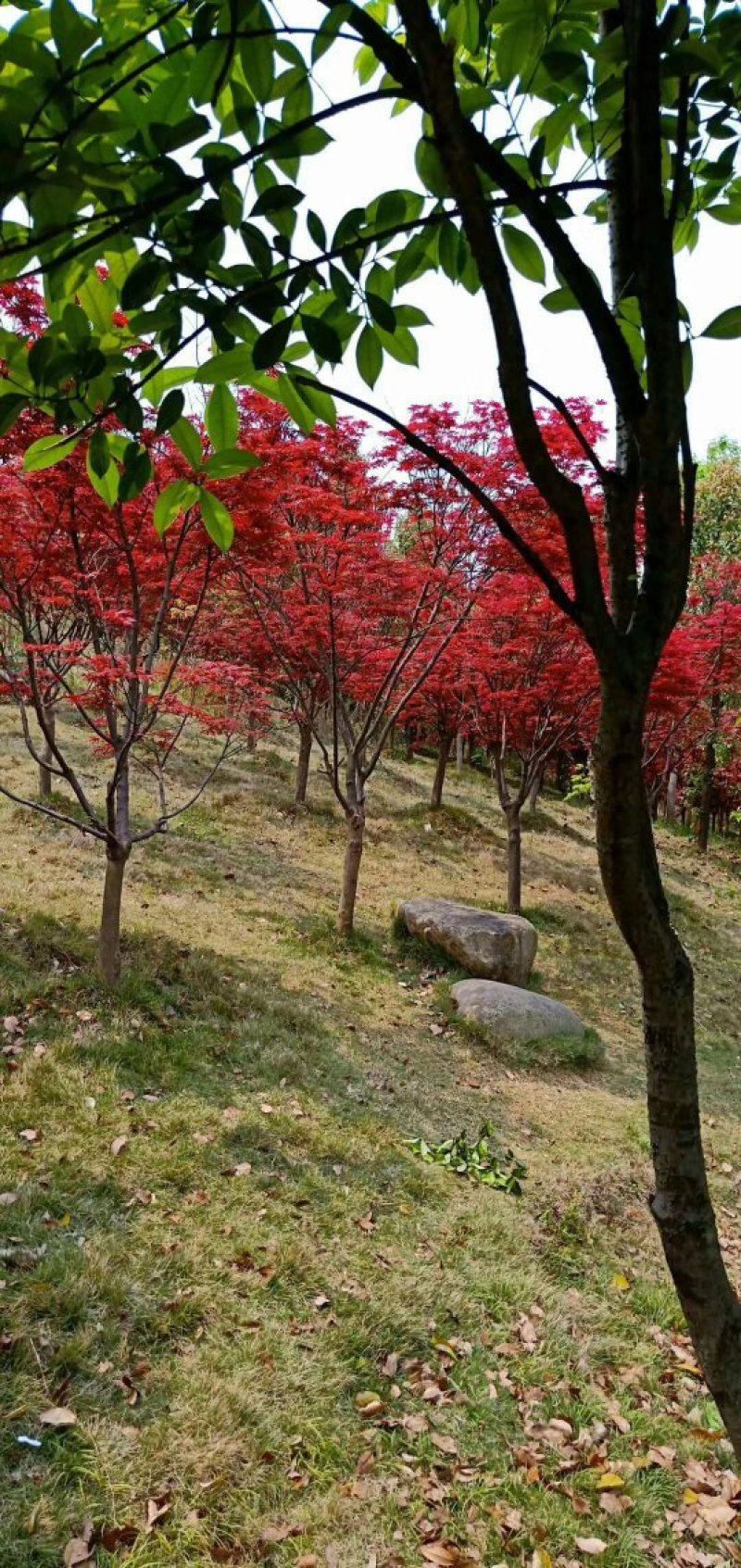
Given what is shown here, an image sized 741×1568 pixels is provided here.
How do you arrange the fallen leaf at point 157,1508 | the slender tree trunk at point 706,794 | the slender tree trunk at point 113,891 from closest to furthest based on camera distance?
the fallen leaf at point 157,1508
the slender tree trunk at point 113,891
the slender tree trunk at point 706,794

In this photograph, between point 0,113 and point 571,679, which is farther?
point 571,679

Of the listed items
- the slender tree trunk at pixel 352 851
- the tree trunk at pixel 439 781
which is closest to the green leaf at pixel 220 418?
the slender tree trunk at pixel 352 851

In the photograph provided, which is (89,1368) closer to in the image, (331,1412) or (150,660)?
(331,1412)

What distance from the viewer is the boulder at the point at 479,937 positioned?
375 inches

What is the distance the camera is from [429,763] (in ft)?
82.6

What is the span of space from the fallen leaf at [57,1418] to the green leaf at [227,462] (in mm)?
3393

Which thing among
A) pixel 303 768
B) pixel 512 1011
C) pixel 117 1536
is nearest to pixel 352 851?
pixel 512 1011

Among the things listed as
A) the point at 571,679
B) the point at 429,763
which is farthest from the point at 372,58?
the point at 429,763

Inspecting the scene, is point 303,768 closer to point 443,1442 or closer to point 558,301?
point 443,1442

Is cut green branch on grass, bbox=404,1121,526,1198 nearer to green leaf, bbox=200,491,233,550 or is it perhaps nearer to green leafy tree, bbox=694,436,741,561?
green leaf, bbox=200,491,233,550

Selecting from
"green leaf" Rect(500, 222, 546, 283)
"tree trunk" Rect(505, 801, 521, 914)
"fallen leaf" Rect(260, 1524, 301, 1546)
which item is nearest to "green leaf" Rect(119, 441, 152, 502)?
"green leaf" Rect(500, 222, 546, 283)

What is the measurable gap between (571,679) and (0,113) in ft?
36.8

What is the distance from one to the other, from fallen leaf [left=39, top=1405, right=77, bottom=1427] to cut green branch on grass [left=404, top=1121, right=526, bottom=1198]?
9.16 feet

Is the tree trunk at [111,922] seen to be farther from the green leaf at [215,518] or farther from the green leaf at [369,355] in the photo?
the green leaf at [369,355]
